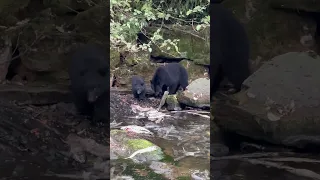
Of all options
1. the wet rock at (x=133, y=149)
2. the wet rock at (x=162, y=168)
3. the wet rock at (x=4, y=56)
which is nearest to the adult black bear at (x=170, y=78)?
the wet rock at (x=133, y=149)

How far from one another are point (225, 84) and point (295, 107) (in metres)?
0.33

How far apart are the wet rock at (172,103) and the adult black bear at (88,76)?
845mm

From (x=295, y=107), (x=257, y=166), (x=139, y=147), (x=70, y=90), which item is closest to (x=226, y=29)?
(x=295, y=107)

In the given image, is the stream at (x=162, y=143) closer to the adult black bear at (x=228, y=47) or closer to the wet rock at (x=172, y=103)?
the wet rock at (x=172, y=103)

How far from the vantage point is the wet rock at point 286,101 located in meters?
1.79

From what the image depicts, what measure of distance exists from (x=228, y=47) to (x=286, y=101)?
0.36 metres

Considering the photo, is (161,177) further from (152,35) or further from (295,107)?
(152,35)

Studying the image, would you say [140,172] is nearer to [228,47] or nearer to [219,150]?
[219,150]

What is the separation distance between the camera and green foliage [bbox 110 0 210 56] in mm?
2641

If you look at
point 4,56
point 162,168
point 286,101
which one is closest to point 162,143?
point 162,168

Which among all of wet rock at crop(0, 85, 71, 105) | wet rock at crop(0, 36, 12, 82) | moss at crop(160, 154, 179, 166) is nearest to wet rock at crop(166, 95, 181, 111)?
moss at crop(160, 154, 179, 166)

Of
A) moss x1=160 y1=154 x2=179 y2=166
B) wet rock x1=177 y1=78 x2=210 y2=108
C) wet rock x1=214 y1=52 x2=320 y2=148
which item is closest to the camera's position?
wet rock x1=214 y1=52 x2=320 y2=148

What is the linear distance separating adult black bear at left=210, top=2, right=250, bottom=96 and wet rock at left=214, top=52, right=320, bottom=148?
2.7 inches

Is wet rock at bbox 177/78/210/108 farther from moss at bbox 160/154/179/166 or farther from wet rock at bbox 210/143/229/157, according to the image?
wet rock at bbox 210/143/229/157
